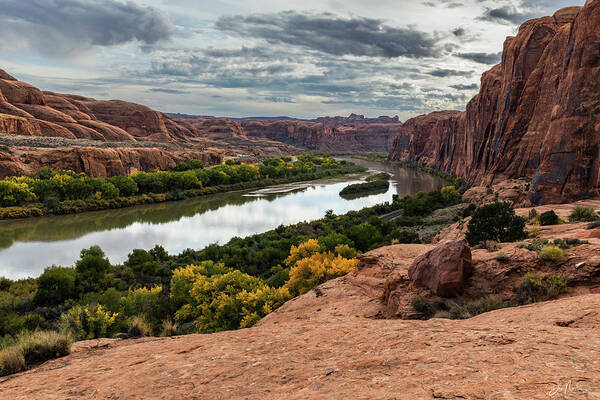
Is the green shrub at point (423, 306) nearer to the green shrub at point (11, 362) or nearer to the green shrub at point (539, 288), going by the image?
the green shrub at point (539, 288)

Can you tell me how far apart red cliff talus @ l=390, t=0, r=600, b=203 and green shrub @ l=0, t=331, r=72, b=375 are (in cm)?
3370

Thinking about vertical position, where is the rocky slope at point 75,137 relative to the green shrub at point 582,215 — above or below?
above

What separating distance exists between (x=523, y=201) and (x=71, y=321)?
120ft

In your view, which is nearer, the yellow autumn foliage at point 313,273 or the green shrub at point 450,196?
the yellow autumn foliage at point 313,273

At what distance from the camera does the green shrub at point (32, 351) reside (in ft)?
20.2

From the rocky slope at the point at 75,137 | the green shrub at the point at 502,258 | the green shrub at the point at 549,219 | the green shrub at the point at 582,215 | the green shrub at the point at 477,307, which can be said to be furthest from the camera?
the rocky slope at the point at 75,137

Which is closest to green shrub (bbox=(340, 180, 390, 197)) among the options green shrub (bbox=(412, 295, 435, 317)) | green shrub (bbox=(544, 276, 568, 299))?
green shrub (bbox=(412, 295, 435, 317))

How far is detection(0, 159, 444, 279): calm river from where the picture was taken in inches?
1195

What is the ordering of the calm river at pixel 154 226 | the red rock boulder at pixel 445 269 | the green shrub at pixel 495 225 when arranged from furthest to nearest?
the calm river at pixel 154 226
the green shrub at pixel 495 225
the red rock boulder at pixel 445 269

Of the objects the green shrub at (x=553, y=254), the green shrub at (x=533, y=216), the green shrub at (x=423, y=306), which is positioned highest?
the green shrub at (x=553, y=254)

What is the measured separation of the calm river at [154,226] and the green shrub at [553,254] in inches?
1209

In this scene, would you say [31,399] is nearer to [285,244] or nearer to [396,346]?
[396,346]

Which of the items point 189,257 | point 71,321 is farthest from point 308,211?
point 71,321

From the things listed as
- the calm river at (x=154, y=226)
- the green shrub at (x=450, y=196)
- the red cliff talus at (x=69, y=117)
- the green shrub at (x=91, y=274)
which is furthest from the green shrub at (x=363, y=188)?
the red cliff talus at (x=69, y=117)
